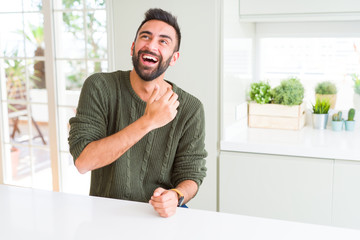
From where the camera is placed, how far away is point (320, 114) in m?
2.97

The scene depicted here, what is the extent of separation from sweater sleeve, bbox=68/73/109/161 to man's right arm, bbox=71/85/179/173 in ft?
0.17

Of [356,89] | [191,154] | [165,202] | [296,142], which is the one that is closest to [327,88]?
[356,89]

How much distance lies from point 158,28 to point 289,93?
1.34m

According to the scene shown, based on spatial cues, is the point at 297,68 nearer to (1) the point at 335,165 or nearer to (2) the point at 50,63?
(1) the point at 335,165

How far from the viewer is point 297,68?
3232 millimetres

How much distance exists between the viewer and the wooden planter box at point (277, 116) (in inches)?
115

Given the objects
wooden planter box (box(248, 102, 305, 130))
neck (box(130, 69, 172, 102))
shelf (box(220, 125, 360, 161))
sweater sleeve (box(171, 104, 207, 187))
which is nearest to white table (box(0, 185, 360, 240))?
sweater sleeve (box(171, 104, 207, 187))

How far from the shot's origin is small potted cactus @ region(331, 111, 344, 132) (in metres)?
2.93

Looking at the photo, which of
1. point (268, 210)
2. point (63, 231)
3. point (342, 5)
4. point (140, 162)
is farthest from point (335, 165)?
point (63, 231)

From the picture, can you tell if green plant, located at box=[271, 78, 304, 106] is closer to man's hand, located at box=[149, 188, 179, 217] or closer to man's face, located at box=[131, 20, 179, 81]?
man's face, located at box=[131, 20, 179, 81]

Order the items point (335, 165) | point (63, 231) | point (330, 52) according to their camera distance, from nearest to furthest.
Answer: point (63, 231) < point (335, 165) < point (330, 52)

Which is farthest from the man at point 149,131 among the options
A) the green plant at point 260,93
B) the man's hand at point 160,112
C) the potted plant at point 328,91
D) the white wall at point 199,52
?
the potted plant at point 328,91

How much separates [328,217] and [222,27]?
1230 mm

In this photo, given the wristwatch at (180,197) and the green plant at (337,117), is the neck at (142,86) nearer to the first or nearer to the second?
the wristwatch at (180,197)
